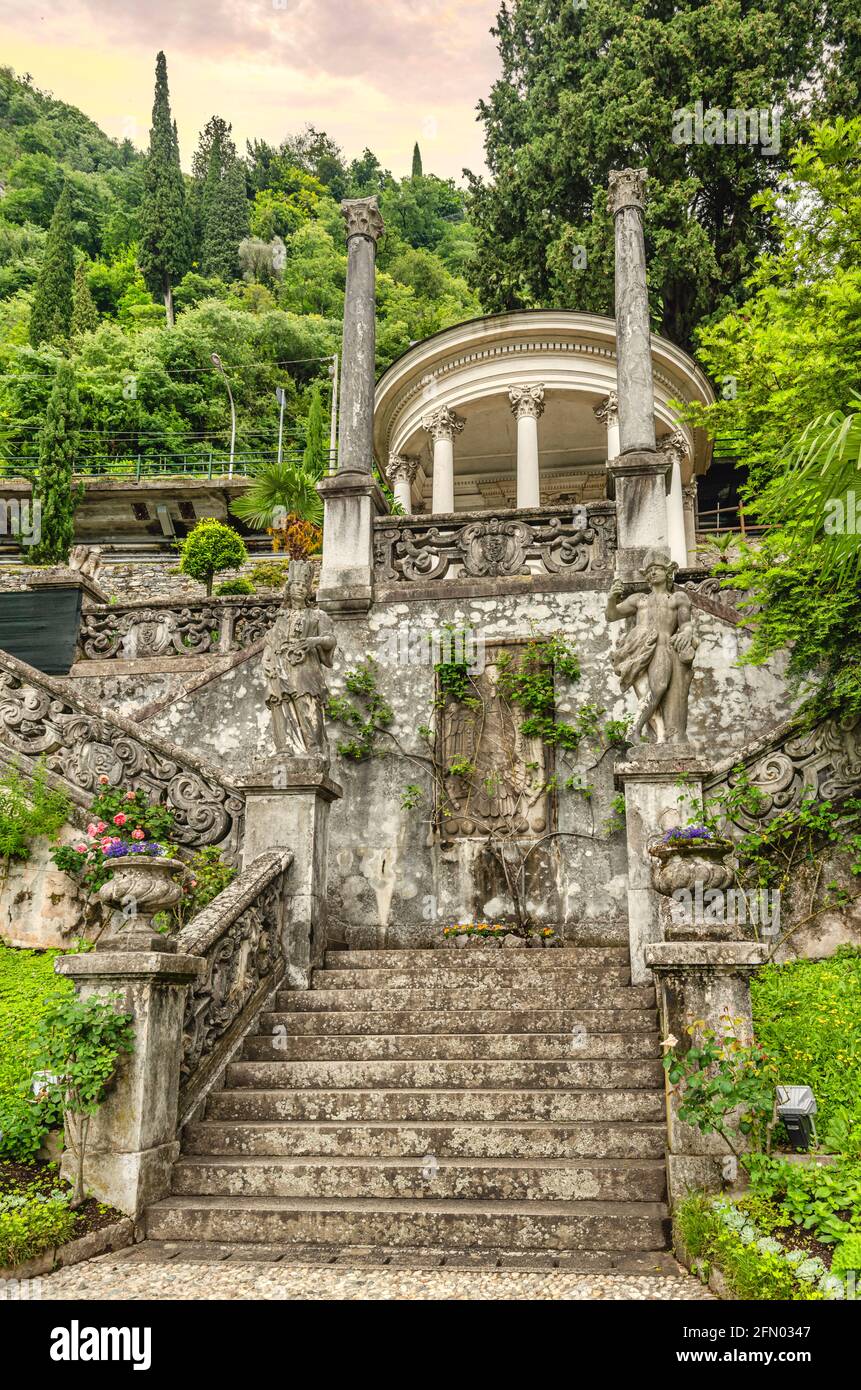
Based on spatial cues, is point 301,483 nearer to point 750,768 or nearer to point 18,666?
point 18,666

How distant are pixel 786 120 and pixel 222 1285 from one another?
91.3 feet

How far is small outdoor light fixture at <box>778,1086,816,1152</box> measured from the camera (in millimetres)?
4930

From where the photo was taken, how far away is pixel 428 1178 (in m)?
5.50

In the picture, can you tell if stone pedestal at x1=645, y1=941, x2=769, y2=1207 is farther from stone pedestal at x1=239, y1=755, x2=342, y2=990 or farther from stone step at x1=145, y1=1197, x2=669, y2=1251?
stone pedestal at x1=239, y1=755, x2=342, y2=990

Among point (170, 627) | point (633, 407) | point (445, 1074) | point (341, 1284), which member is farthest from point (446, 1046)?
point (170, 627)

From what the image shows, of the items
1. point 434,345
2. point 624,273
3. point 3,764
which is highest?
point 434,345

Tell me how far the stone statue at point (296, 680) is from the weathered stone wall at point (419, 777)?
159 centimetres

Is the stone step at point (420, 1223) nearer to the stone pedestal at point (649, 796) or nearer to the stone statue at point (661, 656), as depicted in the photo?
the stone pedestal at point (649, 796)

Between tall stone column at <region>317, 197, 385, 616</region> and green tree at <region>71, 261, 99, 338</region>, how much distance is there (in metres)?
30.7

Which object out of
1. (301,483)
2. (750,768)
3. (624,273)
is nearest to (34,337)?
(301,483)

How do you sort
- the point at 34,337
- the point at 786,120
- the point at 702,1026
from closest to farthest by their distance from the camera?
the point at 702,1026 → the point at 786,120 → the point at 34,337

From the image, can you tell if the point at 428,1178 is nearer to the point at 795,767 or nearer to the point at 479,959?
the point at 479,959

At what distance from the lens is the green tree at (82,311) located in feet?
132
